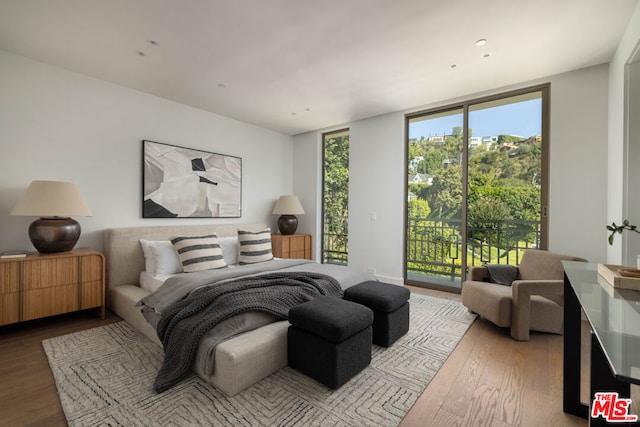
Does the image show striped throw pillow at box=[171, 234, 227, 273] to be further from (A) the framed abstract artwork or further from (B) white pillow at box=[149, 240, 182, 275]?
(A) the framed abstract artwork

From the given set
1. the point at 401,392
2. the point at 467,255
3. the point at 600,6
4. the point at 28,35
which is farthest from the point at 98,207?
the point at 600,6

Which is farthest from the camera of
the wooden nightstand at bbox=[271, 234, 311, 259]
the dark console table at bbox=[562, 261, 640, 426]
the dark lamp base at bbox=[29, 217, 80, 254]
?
the wooden nightstand at bbox=[271, 234, 311, 259]

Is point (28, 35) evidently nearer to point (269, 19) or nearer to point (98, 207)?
point (98, 207)

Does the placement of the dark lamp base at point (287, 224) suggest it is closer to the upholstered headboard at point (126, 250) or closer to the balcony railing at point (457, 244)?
the upholstered headboard at point (126, 250)

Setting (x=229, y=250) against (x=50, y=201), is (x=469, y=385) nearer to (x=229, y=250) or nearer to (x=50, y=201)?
(x=229, y=250)

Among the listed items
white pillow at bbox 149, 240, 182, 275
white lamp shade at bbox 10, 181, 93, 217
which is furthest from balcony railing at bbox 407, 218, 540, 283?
A: white lamp shade at bbox 10, 181, 93, 217

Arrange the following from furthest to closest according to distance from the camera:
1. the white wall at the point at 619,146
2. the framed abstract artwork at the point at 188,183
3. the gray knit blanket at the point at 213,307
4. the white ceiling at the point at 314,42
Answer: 1. the framed abstract artwork at the point at 188,183
2. the white wall at the point at 619,146
3. the white ceiling at the point at 314,42
4. the gray knit blanket at the point at 213,307

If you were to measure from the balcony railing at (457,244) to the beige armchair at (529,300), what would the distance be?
630 millimetres

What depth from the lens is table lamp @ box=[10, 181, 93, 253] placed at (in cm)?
255

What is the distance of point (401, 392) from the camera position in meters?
1.80

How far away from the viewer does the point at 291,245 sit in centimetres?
488

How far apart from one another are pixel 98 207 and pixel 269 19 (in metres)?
2.85

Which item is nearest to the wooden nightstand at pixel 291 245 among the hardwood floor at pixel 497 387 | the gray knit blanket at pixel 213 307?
the gray knit blanket at pixel 213 307

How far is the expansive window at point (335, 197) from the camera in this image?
5.12m
